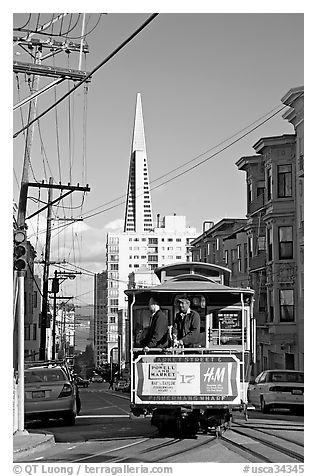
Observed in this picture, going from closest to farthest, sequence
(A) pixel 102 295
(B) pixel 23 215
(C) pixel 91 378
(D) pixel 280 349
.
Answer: (B) pixel 23 215, (A) pixel 102 295, (D) pixel 280 349, (C) pixel 91 378

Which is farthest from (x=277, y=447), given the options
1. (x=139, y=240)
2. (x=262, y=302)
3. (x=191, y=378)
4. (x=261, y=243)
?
(x=261, y=243)

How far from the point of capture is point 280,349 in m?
29.6

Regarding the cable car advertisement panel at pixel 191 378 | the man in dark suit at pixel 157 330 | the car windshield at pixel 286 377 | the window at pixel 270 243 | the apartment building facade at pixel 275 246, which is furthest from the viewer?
the window at pixel 270 243

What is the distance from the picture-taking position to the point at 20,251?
12.6 metres

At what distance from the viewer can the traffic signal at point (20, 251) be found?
492 inches

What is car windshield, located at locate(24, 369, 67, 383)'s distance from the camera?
609 inches

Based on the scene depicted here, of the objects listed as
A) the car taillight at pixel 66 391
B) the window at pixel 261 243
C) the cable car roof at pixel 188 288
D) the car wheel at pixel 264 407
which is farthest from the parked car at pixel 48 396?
the window at pixel 261 243

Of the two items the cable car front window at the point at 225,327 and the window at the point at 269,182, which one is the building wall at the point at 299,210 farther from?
the cable car front window at the point at 225,327

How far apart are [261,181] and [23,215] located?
2092cm

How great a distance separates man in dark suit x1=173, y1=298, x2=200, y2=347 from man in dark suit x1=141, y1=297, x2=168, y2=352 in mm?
205

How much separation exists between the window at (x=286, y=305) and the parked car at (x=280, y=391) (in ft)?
46.8

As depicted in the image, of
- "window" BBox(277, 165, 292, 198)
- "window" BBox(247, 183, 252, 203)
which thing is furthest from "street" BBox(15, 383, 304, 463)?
"window" BBox(247, 183, 252, 203)
